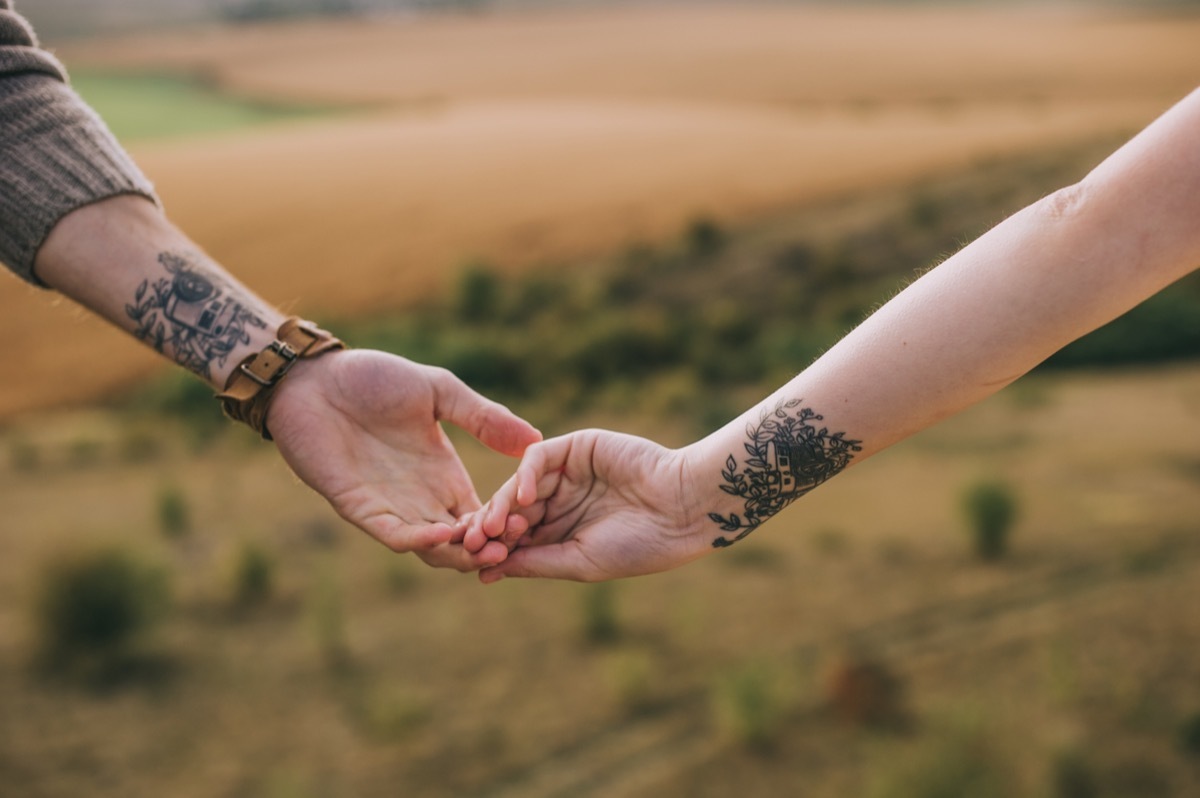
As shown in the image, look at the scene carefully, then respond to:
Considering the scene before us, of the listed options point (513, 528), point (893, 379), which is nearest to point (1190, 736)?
point (893, 379)

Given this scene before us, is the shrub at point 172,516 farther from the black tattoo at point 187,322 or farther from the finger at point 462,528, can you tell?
the finger at point 462,528

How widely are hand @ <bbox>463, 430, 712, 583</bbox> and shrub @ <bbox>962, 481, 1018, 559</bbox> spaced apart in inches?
201

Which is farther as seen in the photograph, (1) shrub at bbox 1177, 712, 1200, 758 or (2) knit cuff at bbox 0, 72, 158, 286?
(1) shrub at bbox 1177, 712, 1200, 758

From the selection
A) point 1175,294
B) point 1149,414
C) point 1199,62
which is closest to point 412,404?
point 1149,414

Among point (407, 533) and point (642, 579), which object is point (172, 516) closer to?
point (642, 579)

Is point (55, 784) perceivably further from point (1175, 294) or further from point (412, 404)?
point (1175, 294)

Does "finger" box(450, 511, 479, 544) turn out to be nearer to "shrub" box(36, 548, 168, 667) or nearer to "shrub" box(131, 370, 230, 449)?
"shrub" box(36, 548, 168, 667)

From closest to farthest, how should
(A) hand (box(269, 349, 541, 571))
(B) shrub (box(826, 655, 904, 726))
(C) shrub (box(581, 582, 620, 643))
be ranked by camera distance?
(A) hand (box(269, 349, 541, 571))
(B) shrub (box(826, 655, 904, 726))
(C) shrub (box(581, 582, 620, 643))

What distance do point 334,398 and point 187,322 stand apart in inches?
19.5

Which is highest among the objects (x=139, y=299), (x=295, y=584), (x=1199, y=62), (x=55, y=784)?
(x=1199, y=62)

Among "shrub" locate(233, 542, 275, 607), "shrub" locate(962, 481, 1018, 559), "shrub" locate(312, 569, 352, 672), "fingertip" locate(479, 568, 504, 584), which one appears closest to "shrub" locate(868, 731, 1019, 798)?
"shrub" locate(962, 481, 1018, 559)

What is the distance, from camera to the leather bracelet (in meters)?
3.11

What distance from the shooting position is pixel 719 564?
7.61 m

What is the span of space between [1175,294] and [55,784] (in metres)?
13.8
